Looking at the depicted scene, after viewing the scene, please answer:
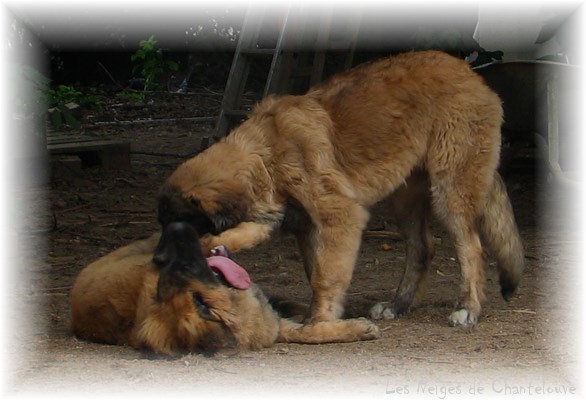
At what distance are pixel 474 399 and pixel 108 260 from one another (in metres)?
2.65

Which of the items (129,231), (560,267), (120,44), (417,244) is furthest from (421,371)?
(120,44)

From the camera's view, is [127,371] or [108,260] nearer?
[127,371]

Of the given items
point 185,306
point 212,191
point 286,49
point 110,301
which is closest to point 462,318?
point 212,191

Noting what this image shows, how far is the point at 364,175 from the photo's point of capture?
5867 mm

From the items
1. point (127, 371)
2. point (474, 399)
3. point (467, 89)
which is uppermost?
point (467, 89)

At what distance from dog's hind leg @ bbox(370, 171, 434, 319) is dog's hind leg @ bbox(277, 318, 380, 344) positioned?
78cm

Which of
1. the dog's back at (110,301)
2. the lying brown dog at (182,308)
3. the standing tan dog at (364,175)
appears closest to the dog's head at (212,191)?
the standing tan dog at (364,175)

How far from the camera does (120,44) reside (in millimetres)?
14086

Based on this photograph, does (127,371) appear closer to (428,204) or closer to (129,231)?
(428,204)

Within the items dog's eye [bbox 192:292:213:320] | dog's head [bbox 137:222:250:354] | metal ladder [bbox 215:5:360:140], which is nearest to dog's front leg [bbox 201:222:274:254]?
dog's head [bbox 137:222:250:354]

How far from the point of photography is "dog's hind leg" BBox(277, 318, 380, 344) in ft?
17.3

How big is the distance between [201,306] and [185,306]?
0.09m

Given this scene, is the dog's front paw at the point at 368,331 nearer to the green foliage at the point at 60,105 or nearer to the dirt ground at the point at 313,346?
the dirt ground at the point at 313,346

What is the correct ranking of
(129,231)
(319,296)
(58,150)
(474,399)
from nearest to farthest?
(474,399) < (319,296) < (129,231) < (58,150)
